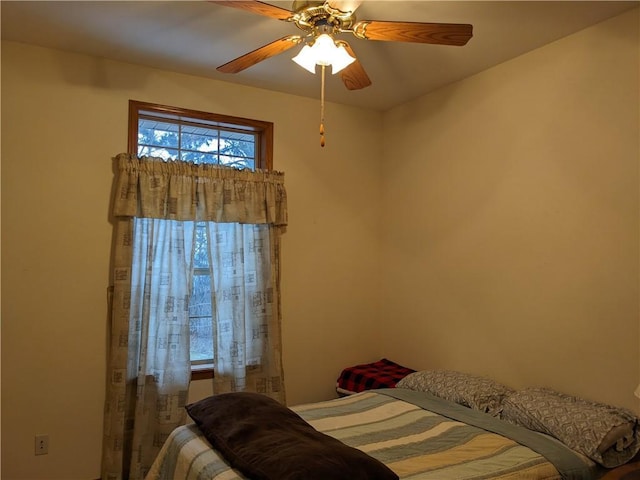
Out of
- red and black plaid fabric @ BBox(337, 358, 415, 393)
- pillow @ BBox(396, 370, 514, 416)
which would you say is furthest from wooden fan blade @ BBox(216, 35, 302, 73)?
red and black plaid fabric @ BBox(337, 358, 415, 393)

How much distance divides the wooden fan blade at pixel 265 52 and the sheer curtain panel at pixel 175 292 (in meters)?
1.01

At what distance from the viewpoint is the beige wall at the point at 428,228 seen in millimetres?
2561

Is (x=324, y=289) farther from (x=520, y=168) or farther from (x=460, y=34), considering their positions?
(x=460, y=34)

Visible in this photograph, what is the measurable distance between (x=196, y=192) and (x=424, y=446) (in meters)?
2.10

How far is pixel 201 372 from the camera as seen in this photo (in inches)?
131

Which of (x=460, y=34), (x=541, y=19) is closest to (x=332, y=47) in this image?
(x=460, y=34)

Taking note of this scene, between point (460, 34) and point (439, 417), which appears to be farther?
point (439, 417)

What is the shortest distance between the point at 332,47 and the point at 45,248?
2072mm

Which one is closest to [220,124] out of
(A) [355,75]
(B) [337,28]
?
(A) [355,75]

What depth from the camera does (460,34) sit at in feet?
6.52

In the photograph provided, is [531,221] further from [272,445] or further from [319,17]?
[272,445]

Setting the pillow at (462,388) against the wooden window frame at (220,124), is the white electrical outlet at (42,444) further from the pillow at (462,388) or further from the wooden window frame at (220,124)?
the pillow at (462,388)

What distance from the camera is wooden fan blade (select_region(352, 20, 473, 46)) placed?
195cm

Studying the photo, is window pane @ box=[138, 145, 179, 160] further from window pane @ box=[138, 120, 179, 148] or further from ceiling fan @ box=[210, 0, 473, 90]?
ceiling fan @ box=[210, 0, 473, 90]
